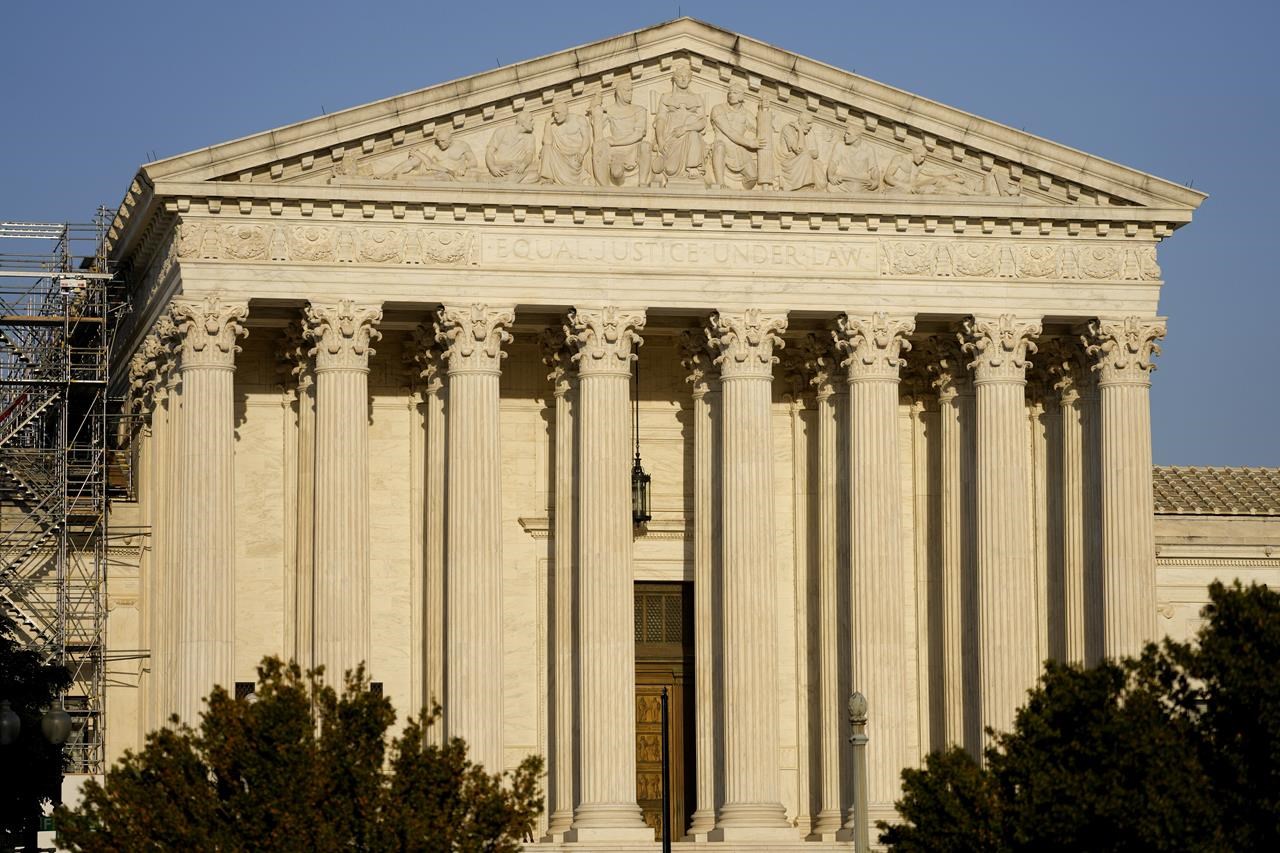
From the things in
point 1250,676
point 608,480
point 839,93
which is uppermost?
point 839,93

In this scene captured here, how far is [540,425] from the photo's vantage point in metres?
Result: 59.3

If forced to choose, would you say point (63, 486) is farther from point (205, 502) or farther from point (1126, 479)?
point (1126, 479)

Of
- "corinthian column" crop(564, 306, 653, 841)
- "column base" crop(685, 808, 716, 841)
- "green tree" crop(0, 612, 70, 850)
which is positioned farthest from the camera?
"column base" crop(685, 808, 716, 841)

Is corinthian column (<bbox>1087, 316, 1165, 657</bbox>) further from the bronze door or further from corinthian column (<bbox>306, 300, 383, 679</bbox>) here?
corinthian column (<bbox>306, 300, 383, 679</bbox>)

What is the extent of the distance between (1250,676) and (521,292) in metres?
21.1

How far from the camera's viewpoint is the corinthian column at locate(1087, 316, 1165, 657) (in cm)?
5625

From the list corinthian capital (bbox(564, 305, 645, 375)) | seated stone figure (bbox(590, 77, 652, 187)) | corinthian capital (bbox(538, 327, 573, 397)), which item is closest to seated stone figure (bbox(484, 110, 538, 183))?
seated stone figure (bbox(590, 77, 652, 187))

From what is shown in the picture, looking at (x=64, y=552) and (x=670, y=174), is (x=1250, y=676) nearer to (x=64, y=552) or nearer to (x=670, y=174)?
(x=670, y=174)

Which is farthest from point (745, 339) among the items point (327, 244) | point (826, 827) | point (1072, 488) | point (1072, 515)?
point (826, 827)

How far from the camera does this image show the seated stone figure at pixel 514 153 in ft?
181

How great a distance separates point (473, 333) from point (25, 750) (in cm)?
1193

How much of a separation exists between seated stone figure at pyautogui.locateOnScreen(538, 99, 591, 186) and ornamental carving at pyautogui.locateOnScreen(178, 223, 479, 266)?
213 cm

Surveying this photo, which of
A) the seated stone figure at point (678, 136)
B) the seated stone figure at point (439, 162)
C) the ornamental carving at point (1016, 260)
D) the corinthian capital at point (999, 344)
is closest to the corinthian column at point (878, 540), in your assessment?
the ornamental carving at point (1016, 260)

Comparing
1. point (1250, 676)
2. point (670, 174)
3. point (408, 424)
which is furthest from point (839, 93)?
point (1250, 676)
